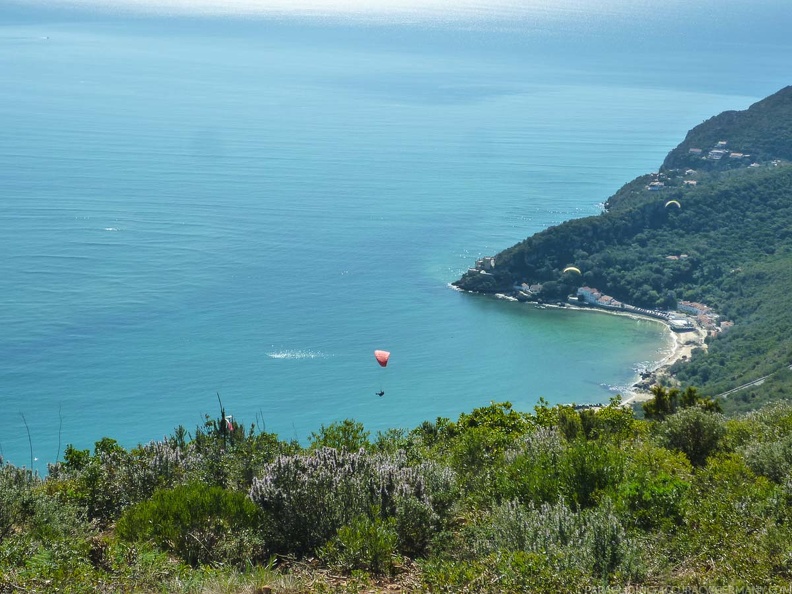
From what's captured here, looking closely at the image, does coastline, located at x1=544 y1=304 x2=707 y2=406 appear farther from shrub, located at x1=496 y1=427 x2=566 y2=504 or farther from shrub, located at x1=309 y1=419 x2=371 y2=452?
shrub, located at x1=496 y1=427 x2=566 y2=504

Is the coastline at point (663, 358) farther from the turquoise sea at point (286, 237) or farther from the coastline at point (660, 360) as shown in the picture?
the turquoise sea at point (286, 237)

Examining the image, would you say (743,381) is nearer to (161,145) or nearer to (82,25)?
(161,145)

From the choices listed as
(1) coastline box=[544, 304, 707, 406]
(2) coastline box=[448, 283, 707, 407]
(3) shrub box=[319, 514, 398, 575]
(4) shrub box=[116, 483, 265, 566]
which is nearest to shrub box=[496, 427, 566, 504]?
(3) shrub box=[319, 514, 398, 575]

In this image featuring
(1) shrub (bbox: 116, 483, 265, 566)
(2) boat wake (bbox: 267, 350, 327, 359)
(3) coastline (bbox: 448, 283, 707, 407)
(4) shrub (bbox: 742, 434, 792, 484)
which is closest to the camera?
(1) shrub (bbox: 116, 483, 265, 566)

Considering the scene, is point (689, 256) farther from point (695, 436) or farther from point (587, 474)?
point (587, 474)

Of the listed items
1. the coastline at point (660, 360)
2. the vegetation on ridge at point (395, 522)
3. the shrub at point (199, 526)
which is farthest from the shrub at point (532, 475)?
the coastline at point (660, 360)

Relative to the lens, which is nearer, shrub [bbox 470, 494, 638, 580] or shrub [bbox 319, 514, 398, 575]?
shrub [bbox 470, 494, 638, 580]
